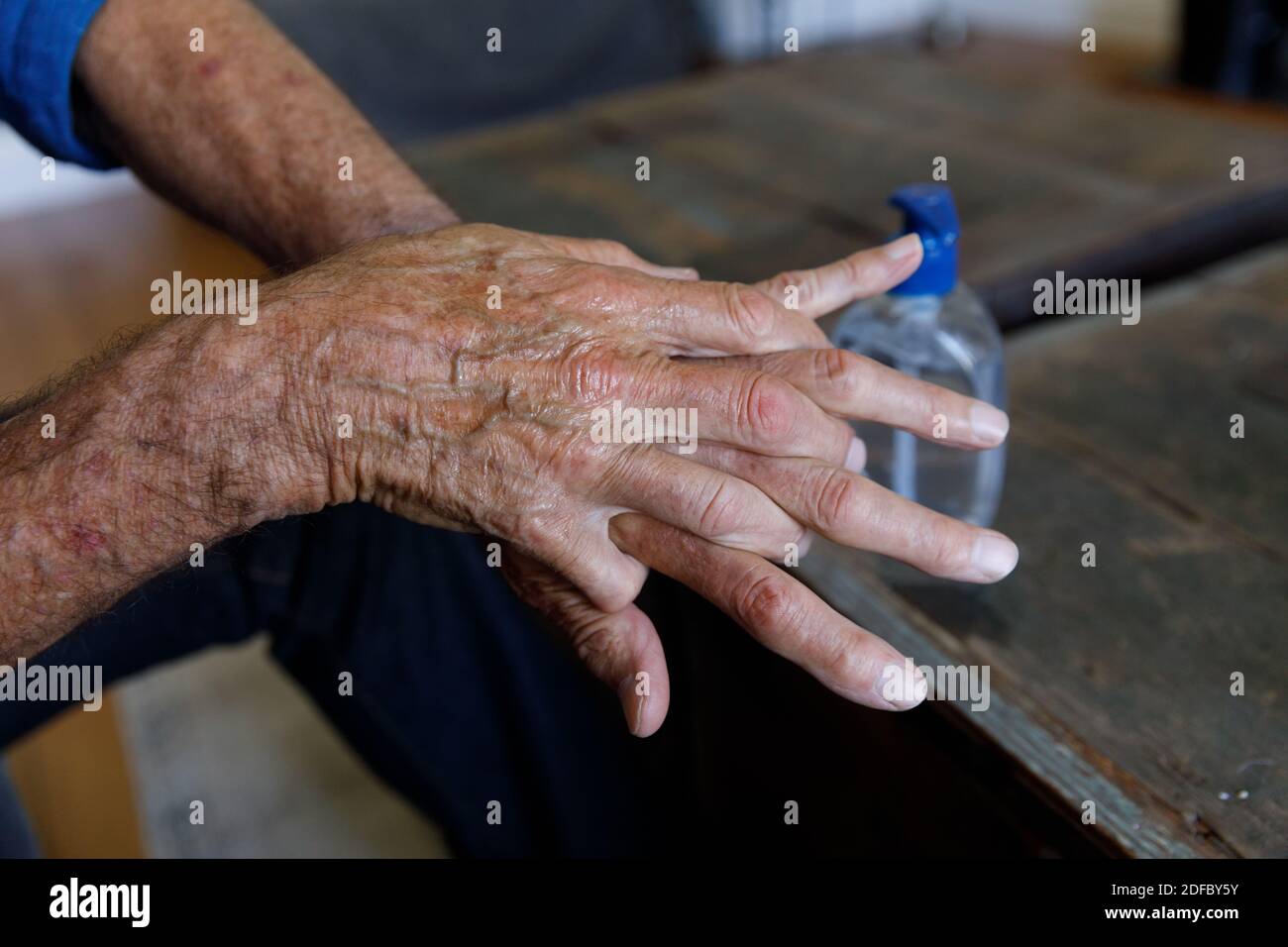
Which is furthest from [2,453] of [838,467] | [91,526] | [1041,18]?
→ [1041,18]

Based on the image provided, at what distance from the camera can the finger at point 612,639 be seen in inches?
25.3

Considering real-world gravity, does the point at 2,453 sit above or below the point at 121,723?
above

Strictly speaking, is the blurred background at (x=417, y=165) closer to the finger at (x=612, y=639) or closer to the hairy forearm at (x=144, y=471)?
the finger at (x=612, y=639)

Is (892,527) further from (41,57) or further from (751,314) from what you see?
(41,57)

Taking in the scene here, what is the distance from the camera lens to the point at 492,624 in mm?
1135

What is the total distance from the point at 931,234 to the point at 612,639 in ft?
1.08

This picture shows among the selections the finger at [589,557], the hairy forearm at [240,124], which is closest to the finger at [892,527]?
the finger at [589,557]

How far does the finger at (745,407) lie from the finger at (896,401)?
2 centimetres

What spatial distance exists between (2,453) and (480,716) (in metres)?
0.60

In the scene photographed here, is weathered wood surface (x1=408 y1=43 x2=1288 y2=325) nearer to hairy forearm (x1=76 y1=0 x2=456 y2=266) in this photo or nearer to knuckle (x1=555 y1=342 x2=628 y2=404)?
hairy forearm (x1=76 y1=0 x2=456 y2=266)

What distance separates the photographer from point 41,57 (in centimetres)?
90

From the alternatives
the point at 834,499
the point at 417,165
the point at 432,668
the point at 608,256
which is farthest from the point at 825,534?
the point at 417,165

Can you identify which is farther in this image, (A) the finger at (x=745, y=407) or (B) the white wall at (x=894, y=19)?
(B) the white wall at (x=894, y=19)
